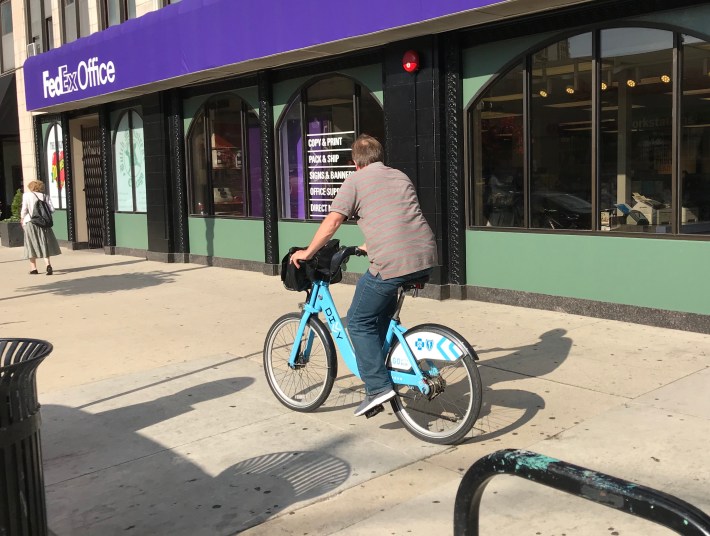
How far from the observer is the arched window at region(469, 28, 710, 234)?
290 inches

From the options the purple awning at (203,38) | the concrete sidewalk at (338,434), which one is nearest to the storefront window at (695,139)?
the concrete sidewalk at (338,434)

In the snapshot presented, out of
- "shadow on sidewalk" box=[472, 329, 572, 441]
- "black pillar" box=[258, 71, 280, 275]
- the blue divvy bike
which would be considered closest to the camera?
the blue divvy bike

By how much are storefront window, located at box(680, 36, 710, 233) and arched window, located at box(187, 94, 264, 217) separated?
723 cm

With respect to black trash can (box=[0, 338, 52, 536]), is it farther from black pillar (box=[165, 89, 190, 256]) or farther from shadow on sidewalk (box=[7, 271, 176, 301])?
black pillar (box=[165, 89, 190, 256])

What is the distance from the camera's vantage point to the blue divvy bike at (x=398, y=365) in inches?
180

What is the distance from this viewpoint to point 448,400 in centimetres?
521

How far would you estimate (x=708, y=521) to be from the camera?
5.42ft

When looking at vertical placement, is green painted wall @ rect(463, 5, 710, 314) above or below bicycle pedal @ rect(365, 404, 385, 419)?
above

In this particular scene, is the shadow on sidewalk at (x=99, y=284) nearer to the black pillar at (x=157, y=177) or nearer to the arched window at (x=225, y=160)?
the black pillar at (x=157, y=177)

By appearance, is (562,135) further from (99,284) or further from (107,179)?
(107,179)

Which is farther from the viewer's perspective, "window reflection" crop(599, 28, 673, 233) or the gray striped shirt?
"window reflection" crop(599, 28, 673, 233)

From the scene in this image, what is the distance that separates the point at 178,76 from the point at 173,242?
3515 mm

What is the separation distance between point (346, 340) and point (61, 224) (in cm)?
1568

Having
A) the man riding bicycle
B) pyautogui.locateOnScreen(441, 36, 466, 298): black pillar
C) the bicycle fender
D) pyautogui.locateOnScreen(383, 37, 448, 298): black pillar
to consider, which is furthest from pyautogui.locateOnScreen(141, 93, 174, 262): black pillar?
the bicycle fender
